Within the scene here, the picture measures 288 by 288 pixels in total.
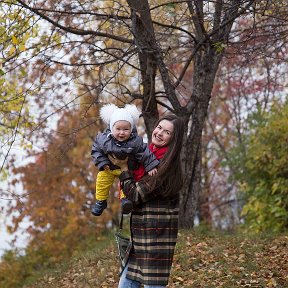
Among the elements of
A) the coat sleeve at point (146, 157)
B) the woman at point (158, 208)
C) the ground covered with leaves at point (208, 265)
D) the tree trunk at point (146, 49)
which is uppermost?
the tree trunk at point (146, 49)

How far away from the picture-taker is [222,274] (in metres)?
6.62

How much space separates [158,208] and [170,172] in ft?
0.90

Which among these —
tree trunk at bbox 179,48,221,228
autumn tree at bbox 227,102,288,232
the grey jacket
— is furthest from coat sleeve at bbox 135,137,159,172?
autumn tree at bbox 227,102,288,232

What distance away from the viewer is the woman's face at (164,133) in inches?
160

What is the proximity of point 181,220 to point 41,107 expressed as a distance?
17.9 feet

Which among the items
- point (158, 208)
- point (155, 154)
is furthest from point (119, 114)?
point (158, 208)

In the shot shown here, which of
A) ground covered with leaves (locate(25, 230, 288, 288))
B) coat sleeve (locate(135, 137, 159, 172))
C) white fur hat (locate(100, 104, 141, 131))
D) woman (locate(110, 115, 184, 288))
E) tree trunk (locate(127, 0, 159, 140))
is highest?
tree trunk (locate(127, 0, 159, 140))

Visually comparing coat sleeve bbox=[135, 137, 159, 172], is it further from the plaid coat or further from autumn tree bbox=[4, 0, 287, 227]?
autumn tree bbox=[4, 0, 287, 227]

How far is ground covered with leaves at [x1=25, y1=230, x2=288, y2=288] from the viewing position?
21.1 feet

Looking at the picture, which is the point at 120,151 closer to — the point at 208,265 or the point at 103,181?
the point at 103,181

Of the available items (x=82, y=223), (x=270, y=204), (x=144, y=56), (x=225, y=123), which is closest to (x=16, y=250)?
(x=82, y=223)

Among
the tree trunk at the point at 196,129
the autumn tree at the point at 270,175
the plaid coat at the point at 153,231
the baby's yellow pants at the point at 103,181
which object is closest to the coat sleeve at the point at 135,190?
the plaid coat at the point at 153,231

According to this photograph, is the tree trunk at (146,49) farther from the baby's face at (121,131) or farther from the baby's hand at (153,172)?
the baby's hand at (153,172)

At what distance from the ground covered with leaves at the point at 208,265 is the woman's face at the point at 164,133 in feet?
8.80
